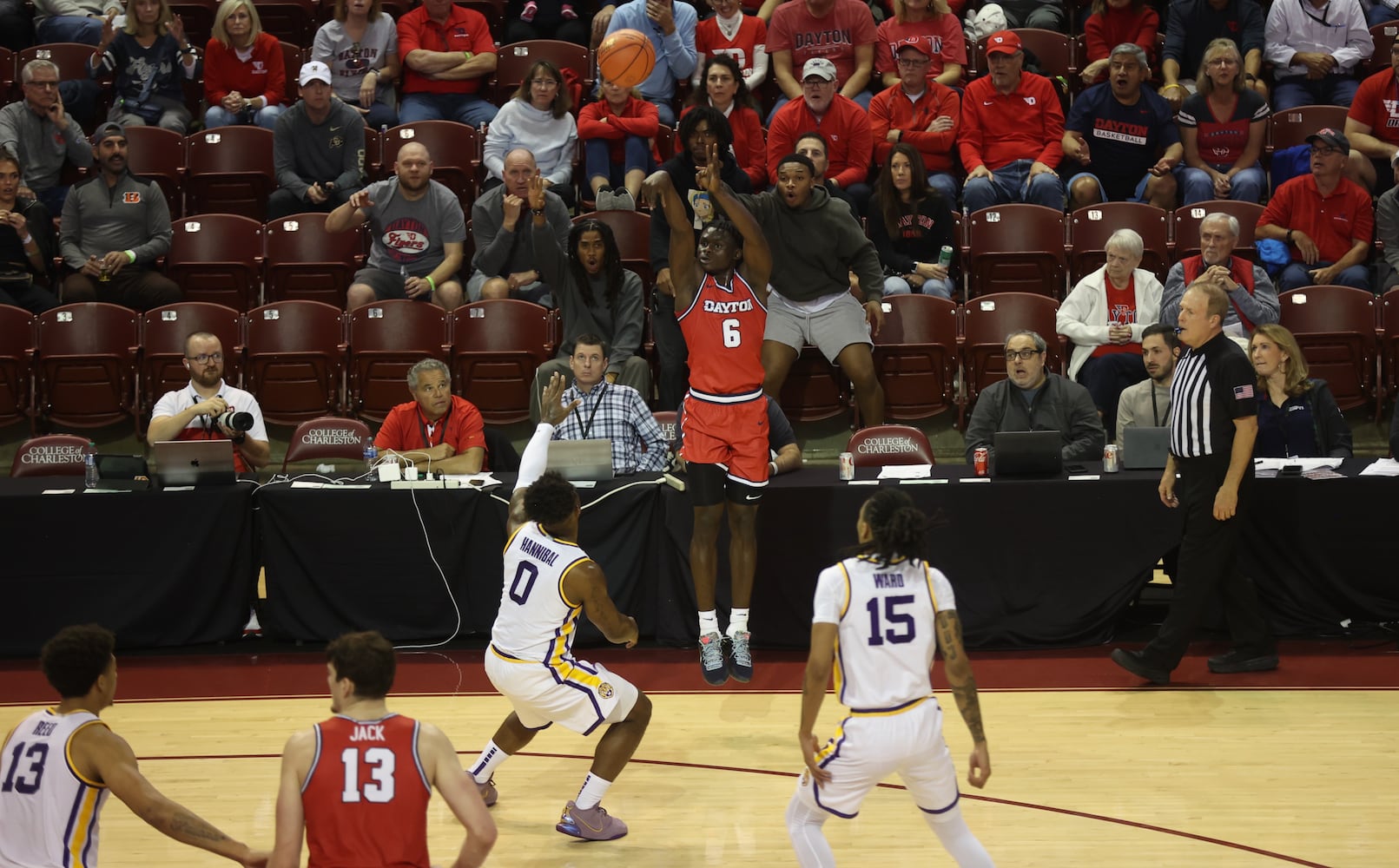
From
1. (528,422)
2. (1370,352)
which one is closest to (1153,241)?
(1370,352)

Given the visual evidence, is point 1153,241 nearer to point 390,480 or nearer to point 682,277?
point 682,277

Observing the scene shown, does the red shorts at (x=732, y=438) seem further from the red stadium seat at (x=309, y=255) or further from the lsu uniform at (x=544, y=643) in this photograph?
the red stadium seat at (x=309, y=255)

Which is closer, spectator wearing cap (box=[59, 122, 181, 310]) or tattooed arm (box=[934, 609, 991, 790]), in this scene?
tattooed arm (box=[934, 609, 991, 790])

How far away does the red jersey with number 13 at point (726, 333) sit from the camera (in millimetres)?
7250

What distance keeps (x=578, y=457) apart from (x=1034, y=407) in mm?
2640

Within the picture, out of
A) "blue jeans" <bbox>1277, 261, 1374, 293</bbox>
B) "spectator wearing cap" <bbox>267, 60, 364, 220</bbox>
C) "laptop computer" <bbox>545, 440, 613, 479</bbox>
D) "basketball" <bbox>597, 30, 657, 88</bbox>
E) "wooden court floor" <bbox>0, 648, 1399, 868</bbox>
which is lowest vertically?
"wooden court floor" <bbox>0, 648, 1399, 868</bbox>

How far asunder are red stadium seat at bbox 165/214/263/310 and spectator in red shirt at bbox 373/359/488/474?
9.22 feet

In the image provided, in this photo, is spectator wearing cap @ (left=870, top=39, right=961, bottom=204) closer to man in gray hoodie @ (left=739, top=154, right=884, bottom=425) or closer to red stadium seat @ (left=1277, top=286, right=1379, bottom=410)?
man in gray hoodie @ (left=739, top=154, right=884, bottom=425)

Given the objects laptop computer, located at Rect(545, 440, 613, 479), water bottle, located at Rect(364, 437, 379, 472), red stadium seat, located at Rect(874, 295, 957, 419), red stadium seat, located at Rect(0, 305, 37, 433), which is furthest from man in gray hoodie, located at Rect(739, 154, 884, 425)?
red stadium seat, located at Rect(0, 305, 37, 433)

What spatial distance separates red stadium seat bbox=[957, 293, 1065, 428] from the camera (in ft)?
31.6

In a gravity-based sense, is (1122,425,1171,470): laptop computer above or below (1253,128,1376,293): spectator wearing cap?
below

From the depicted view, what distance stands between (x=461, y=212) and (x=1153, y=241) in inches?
190

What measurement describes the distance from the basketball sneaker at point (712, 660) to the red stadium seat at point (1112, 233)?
4453 mm

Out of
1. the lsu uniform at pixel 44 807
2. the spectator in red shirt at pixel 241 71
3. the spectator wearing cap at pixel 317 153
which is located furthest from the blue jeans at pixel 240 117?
the lsu uniform at pixel 44 807
